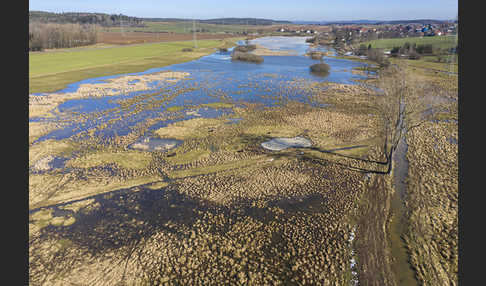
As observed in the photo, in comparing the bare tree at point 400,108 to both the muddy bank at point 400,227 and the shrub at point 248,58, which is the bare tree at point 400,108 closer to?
the muddy bank at point 400,227

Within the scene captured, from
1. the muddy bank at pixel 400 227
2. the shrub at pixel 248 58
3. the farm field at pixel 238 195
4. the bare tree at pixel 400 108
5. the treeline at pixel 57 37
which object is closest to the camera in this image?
the muddy bank at pixel 400 227

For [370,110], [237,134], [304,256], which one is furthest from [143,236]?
[370,110]

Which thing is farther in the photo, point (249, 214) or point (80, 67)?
point (80, 67)

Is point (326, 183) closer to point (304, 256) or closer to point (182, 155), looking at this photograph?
point (304, 256)

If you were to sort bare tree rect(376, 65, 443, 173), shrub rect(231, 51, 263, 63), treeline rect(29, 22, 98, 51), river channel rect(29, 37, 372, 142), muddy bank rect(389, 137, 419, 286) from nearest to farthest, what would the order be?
muddy bank rect(389, 137, 419, 286) → bare tree rect(376, 65, 443, 173) → river channel rect(29, 37, 372, 142) → shrub rect(231, 51, 263, 63) → treeline rect(29, 22, 98, 51)

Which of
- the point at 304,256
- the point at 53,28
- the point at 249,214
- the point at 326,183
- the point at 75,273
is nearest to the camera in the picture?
the point at 75,273

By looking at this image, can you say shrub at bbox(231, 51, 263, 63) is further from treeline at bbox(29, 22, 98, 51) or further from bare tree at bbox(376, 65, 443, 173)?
treeline at bbox(29, 22, 98, 51)

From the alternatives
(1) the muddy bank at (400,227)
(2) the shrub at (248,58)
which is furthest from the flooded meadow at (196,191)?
(2) the shrub at (248,58)

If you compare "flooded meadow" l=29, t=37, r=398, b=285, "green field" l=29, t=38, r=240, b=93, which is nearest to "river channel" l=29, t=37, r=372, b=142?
"flooded meadow" l=29, t=37, r=398, b=285
